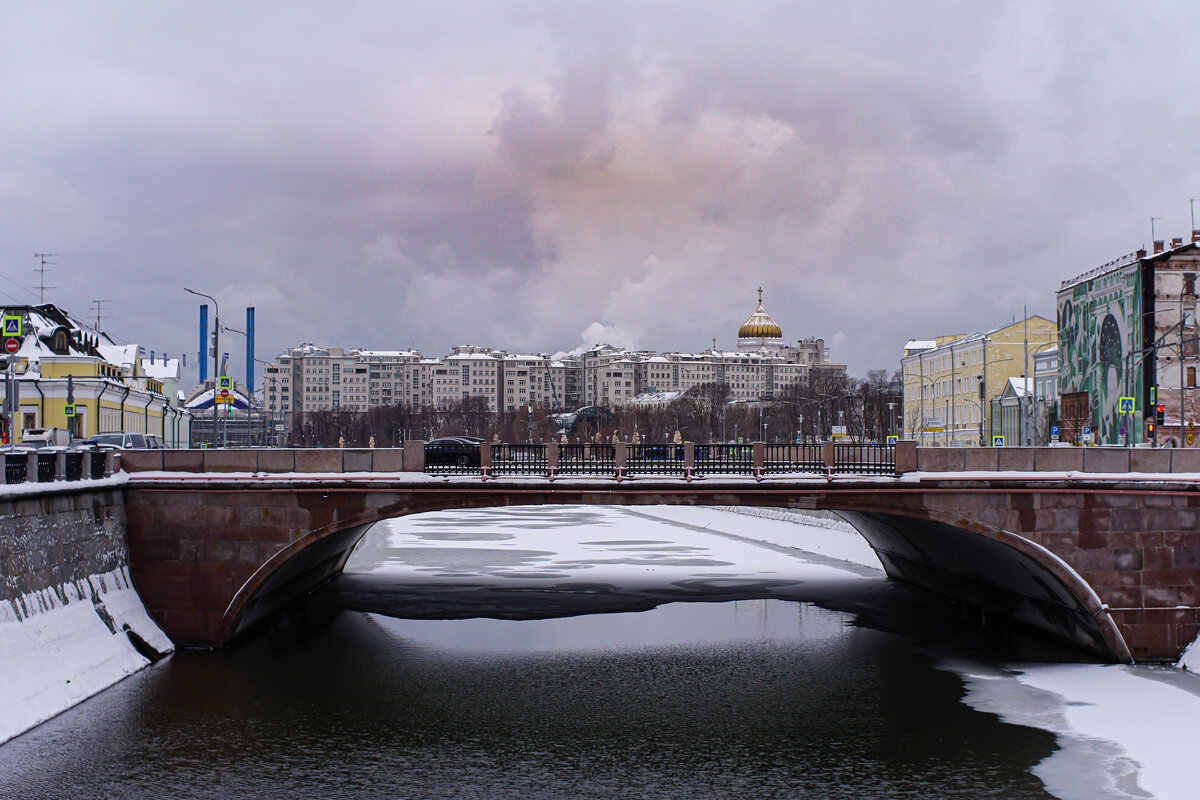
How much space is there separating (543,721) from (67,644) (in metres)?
14.3

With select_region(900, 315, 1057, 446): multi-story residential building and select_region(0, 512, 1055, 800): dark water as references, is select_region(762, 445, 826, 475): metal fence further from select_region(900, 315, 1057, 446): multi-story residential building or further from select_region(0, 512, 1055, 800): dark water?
select_region(900, 315, 1057, 446): multi-story residential building

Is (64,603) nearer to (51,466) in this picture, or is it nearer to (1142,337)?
(51,466)

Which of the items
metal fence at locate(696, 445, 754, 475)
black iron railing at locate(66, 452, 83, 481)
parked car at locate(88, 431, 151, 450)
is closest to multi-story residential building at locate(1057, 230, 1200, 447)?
metal fence at locate(696, 445, 754, 475)

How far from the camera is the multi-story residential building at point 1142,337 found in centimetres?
8906

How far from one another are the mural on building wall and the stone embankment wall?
70.2 meters

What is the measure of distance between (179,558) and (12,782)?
14.4 metres

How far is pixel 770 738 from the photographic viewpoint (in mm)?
32062

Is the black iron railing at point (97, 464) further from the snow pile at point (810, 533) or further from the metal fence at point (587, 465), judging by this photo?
the snow pile at point (810, 533)

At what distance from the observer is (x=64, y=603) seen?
35938mm

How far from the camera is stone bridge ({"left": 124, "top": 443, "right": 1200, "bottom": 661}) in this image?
39938mm

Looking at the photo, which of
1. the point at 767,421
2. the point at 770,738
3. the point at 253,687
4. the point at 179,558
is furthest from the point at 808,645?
the point at 767,421

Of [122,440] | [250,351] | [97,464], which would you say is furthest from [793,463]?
[250,351]

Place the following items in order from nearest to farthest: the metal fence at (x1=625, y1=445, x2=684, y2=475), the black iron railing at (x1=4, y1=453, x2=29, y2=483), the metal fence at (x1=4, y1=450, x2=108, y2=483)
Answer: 1. the black iron railing at (x1=4, y1=453, x2=29, y2=483)
2. the metal fence at (x1=4, y1=450, x2=108, y2=483)
3. the metal fence at (x1=625, y1=445, x2=684, y2=475)

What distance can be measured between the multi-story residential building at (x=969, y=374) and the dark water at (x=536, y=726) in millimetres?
82899
